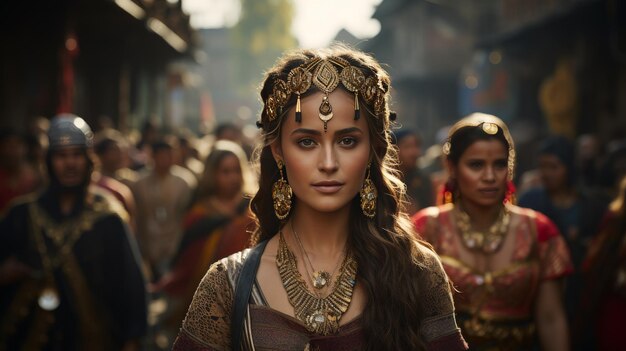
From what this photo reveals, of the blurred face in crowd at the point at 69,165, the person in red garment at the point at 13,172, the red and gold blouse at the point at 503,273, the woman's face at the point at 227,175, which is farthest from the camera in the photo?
the person in red garment at the point at 13,172

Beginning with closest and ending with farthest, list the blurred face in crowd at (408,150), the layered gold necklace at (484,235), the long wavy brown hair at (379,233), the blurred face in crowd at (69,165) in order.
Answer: the long wavy brown hair at (379,233), the layered gold necklace at (484,235), the blurred face in crowd at (69,165), the blurred face in crowd at (408,150)

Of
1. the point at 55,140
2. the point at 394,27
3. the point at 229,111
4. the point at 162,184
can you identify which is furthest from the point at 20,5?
the point at 229,111

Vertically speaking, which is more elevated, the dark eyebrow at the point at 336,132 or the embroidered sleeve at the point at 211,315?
the dark eyebrow at the point at 336,132

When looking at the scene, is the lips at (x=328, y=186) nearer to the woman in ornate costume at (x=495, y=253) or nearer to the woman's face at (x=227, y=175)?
the woman in ornate costume at (x=495, y=253)

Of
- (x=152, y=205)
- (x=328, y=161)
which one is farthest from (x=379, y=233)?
(x=152, y=205)

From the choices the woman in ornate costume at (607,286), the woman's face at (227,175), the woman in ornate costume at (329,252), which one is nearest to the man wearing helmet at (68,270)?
the woman's face at (227,175)

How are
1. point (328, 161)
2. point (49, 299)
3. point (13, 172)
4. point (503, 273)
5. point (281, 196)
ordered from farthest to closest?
1. point (13, 172)
2. point (49, 299)
3. point (503, 273)
4. point (281, 196)
5. point (328, 161)

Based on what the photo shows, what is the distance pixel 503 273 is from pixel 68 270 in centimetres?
306

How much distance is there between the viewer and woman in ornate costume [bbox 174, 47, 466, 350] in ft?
10.5

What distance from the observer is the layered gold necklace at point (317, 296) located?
10.5ft

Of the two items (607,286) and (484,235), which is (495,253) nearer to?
(484,235)

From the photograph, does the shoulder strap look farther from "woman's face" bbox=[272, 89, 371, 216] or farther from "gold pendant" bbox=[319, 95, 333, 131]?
"gold pendant" bbox=[319, 95, 333, 131]

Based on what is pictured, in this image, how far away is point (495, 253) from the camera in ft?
17.5

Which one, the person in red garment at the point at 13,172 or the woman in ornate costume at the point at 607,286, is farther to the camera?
the person in red garment at the point at 13,172
